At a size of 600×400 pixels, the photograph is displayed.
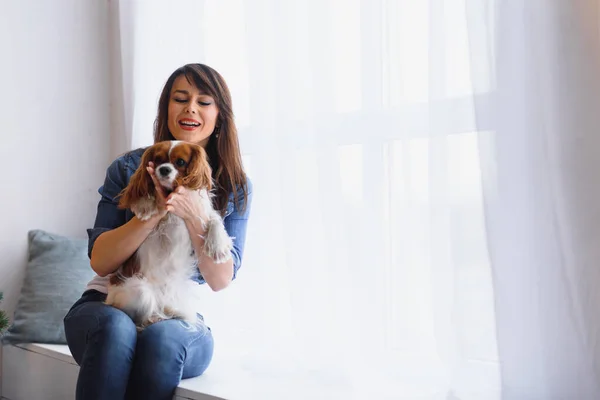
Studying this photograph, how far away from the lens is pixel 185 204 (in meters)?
1.57

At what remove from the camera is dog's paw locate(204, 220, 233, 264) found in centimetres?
Answer: 162

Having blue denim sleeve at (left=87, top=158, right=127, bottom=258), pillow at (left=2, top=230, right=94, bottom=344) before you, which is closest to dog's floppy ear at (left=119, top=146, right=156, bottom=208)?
blue denim sleeve at (left=87, top=158, right=127, bottom=258)

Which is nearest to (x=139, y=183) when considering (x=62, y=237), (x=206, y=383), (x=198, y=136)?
(x=198, y=136)

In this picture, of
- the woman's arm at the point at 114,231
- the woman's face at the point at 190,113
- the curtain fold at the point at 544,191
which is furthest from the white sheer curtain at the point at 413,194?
the woman's arm at the point at 114,231

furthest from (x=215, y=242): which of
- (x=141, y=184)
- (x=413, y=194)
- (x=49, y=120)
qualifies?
(x=49, y=120)

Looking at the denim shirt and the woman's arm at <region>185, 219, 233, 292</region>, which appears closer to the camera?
the woman's arm at <region>185, 219, 233, 292</region>

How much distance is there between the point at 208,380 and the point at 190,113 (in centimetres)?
78

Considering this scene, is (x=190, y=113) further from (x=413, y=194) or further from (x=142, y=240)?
(x=413, y=194)

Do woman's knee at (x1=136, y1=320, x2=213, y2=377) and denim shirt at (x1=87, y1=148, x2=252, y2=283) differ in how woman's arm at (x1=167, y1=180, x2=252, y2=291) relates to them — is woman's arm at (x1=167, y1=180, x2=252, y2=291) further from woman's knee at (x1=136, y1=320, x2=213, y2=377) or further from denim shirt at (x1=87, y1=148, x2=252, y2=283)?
woman's knee at (x1=136, y1=320, x2=213, y2=377)

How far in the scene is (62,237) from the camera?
8.64 feet

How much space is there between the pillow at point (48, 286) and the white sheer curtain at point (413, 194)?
1.88ft

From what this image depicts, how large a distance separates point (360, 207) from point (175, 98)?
0.65 m

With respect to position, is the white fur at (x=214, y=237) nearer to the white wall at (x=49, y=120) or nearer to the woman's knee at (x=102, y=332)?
the woman's knee at (x=102, y=332)

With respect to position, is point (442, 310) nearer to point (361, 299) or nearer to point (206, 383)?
point (361, 299)
